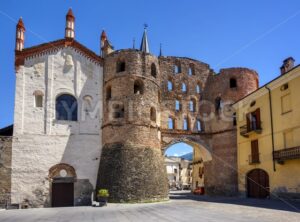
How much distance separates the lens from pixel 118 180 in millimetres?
26406

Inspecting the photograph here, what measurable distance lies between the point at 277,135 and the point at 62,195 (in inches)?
694

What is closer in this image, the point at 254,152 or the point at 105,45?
the point at 254,152

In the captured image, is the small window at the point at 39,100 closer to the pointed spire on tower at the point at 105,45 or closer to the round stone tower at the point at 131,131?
the round stone tower at the point at 131,131

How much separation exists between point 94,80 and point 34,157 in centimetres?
838

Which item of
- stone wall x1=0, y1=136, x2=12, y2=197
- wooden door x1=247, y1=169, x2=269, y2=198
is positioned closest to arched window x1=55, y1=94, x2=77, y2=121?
stone wall x1=0, y1=136, x2=12, y2=197

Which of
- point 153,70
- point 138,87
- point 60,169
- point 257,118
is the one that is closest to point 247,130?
point 257,118

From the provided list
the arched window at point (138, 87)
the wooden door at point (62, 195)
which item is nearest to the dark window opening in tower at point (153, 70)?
the arched window at point (138, 87)

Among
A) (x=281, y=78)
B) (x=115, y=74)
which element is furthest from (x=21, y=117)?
(x=281, y=78)

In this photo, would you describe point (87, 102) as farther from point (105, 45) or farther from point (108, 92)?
point (105, 45)

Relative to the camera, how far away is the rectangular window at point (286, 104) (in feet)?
83.6

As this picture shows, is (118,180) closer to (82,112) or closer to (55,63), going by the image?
(82,112)

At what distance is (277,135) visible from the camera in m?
26.5

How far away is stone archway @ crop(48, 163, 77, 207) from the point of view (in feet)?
88.6

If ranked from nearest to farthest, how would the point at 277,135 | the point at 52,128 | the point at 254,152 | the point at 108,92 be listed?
the point at 277,135
the point at 52,128
the point at 254,152
the point at 108,92
